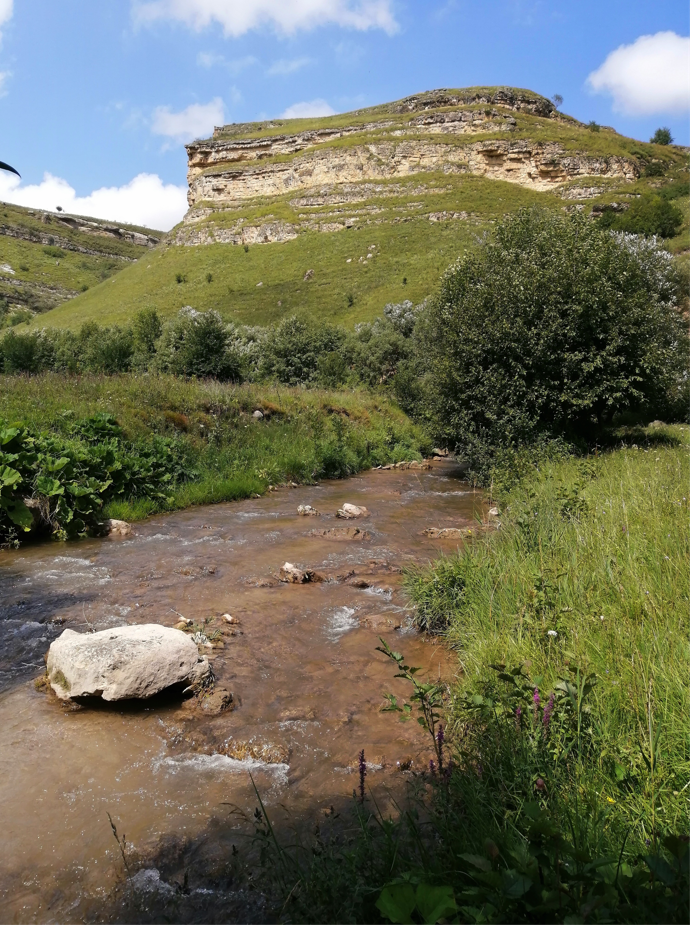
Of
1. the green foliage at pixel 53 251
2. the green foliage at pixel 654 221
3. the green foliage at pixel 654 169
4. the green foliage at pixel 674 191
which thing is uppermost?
the green foliage at pixel 53 251

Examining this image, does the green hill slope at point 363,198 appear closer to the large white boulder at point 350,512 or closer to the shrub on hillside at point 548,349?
the shrub on hillside at point 548,349

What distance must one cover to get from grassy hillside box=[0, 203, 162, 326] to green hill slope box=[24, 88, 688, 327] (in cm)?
1918

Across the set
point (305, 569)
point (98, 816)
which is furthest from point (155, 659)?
point (305, 569)

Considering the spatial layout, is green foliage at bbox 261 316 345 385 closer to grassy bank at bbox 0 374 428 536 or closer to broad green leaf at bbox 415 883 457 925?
grassy bank at bbox 0 374 428 536

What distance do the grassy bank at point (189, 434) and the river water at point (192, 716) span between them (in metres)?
2.99

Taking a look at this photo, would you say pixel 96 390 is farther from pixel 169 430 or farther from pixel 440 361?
pixel 440 361

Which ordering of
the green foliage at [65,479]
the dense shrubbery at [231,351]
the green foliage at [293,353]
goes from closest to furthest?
the green foliage at [65,479] < the dense shrubbery at [231,351] < the green foliage at [293,353]

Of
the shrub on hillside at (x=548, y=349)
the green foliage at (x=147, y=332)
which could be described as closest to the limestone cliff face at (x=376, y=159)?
the green foliage at (x=147, y=332)

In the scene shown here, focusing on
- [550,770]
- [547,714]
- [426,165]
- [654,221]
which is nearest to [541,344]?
[547,714]

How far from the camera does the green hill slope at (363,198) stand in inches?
2447

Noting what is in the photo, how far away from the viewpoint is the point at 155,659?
13.4ft

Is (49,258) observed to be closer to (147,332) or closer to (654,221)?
(147,332)

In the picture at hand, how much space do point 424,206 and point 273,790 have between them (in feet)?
260

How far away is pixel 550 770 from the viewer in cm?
246
